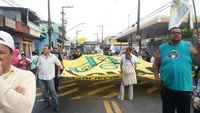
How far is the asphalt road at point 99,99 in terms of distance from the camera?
12328 mm

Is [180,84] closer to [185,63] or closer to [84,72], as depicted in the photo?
[185,63]

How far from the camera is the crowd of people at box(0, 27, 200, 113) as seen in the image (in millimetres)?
2934

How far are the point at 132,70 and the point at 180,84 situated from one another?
7989 mm

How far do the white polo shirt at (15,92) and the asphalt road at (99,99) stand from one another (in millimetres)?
8902

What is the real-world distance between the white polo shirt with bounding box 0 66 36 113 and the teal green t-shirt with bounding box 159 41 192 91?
11.9 ft

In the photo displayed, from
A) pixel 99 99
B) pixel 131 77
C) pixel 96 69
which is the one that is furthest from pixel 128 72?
pixel 96 69

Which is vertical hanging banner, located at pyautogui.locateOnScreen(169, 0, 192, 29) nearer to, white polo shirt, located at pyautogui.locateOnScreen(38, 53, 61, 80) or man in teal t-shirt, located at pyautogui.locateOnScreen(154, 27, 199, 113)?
man in teal t-shirt, located at pyautogui.locateOnScreen(154, 27, 199, 113)

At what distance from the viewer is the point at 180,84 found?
6527 mm

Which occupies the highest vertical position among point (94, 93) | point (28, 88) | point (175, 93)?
point (28, 88)

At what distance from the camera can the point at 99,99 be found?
14.6 metres

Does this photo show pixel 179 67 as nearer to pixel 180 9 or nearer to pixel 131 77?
pixel 180 9

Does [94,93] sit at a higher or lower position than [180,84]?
lower

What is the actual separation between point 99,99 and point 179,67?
8160 millimetres

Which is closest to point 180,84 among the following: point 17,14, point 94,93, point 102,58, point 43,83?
point 43,83
